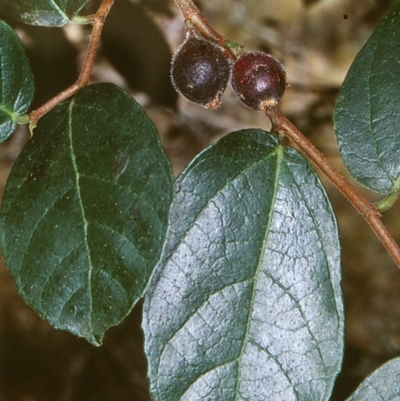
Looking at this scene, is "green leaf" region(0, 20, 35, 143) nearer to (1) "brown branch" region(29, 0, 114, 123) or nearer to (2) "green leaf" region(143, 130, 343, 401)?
A: (1) "brown branch" region(29, 0, 114, 123)

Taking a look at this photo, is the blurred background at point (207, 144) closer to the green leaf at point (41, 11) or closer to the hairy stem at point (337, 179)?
the green leaf at point (41, 11)

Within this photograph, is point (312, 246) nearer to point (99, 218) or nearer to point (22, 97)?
point (99, 218)

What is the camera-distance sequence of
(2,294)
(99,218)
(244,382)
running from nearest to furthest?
(99,218)
(244,382)
(2,294)

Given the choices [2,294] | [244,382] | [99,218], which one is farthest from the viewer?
[2,294]

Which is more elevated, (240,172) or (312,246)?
(240,172)

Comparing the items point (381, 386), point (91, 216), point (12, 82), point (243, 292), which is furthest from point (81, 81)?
point (381, 386)

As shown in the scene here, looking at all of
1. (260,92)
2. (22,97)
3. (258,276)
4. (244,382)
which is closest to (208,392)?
(244,382)

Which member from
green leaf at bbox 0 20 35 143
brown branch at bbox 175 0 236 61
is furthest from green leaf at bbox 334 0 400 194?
green leaf at bbox 0 20 35 143
